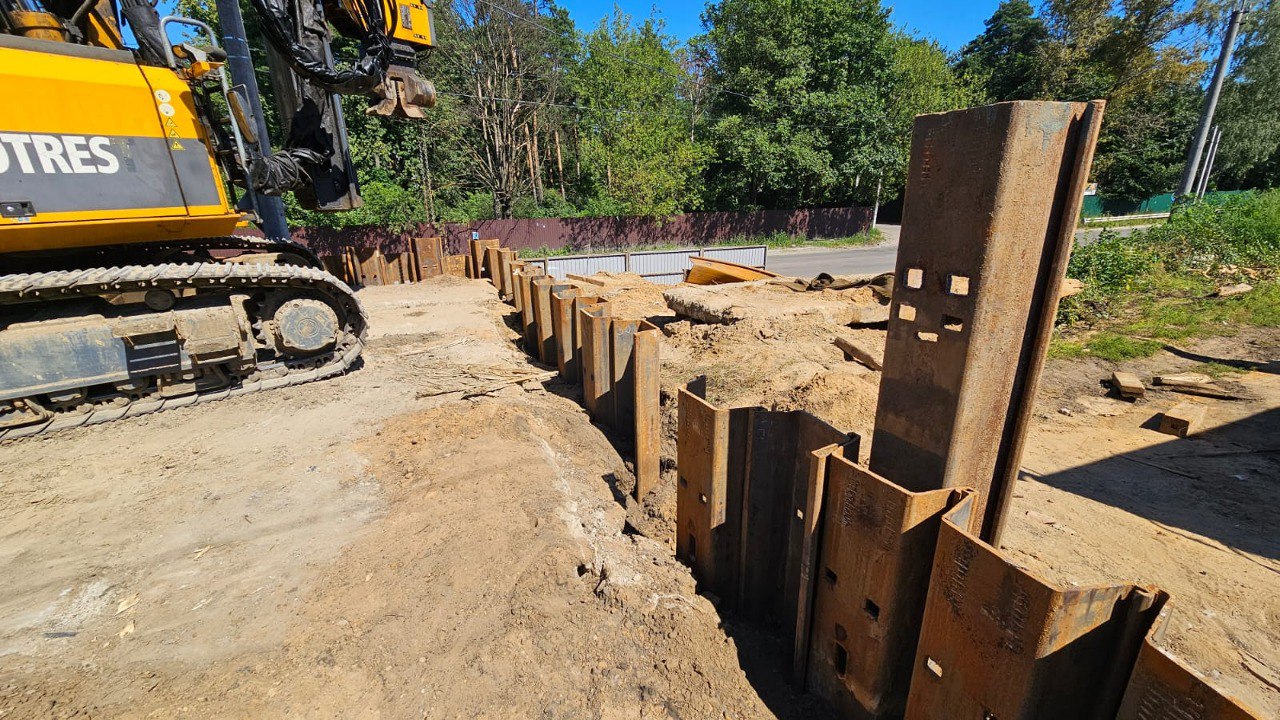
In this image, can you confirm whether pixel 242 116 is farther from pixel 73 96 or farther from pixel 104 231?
pixel 104 231

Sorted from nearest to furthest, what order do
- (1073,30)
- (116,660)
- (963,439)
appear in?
(963,439) < (116,660) < (1073,30)

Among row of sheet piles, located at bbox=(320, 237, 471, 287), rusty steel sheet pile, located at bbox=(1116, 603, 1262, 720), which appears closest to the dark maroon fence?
row of sheet piles, located at bbox=(320, 237, 471, 287)

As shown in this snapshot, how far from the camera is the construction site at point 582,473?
1900mm

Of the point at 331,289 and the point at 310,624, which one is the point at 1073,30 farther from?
the point at 310,624

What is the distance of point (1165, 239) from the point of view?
502 inches

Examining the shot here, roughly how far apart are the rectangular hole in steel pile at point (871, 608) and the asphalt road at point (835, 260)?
1786 cm

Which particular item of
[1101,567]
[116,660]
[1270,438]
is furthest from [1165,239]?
[116,660]

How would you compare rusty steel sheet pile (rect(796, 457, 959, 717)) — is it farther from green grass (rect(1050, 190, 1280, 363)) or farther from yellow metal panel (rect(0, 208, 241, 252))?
green grass (rect(1050, 190, 1280, 363))

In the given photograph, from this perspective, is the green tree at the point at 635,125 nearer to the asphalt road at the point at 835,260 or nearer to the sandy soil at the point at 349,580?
the asphalt road at the point at 835,260

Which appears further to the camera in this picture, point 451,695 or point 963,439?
point 451,695

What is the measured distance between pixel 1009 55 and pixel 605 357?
62410mm

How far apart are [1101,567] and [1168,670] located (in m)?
2.73

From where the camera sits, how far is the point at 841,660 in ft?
7.89

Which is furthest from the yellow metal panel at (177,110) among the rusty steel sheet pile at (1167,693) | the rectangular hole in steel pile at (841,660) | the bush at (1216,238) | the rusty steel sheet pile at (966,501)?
the bush at (1216,238)
